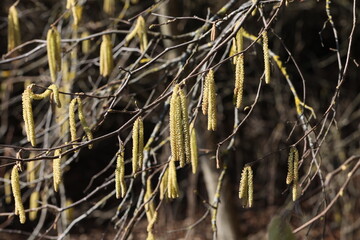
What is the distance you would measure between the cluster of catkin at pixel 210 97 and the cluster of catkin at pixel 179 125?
0.08 m

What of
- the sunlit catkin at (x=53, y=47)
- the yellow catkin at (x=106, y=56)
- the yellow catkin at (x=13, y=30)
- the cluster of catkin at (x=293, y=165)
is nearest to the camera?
the cluster of catkin at (x=293, y=165)

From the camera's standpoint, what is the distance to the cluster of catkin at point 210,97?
1.54 m

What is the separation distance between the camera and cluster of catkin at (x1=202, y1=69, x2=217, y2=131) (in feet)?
5.06

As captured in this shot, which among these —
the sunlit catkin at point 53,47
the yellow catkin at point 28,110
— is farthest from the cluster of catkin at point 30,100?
the sunlit catkin at point 53,47

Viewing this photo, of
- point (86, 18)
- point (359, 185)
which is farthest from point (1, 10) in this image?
point (359, 185)

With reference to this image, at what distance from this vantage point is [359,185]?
6.16m

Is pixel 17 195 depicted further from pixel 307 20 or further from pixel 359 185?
pixel 307 20

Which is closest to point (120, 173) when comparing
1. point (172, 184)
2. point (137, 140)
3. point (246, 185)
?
point (137, 140)

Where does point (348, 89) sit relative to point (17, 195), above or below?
above

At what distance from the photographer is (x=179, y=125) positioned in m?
1.51

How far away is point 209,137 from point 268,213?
12.2 ft

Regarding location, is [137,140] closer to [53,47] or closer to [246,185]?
[246,185]

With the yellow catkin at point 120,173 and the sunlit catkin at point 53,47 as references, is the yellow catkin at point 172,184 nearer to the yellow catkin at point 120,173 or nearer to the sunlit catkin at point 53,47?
the yellow catkin at point 120,173

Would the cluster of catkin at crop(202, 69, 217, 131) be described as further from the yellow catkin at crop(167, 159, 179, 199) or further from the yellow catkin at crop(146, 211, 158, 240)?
the yellow catkin at crop(146, 211, 158, 240)
